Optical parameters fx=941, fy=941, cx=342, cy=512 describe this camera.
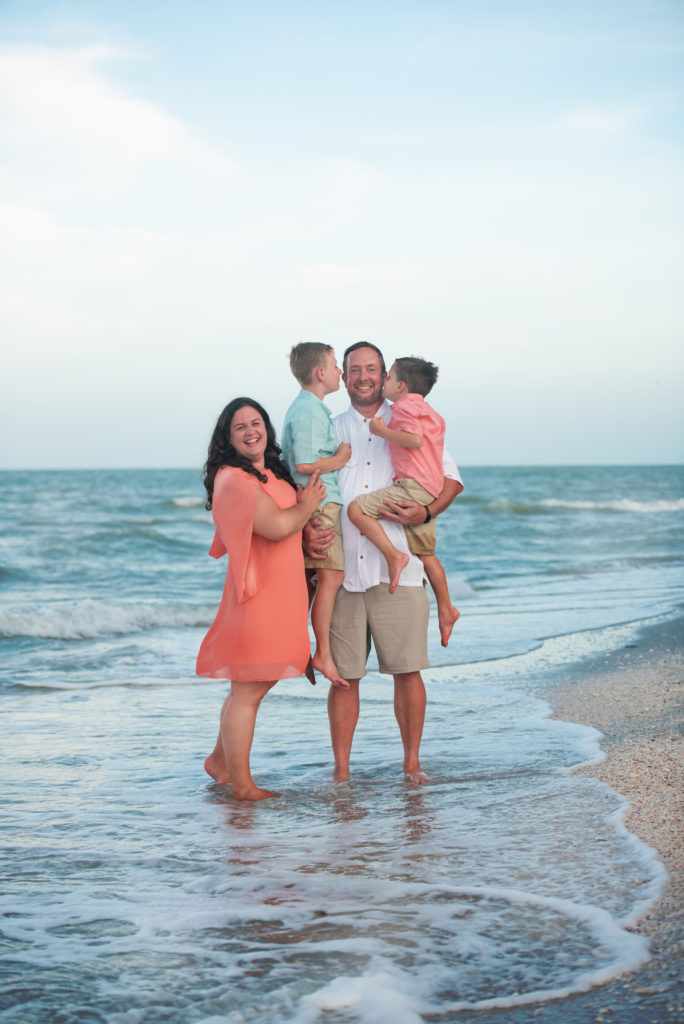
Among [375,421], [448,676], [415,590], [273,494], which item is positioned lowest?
[448,676]

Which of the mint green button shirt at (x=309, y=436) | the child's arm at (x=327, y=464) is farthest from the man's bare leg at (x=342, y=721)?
the child's arm at (x=327, y=464)

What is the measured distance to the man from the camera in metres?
4.39

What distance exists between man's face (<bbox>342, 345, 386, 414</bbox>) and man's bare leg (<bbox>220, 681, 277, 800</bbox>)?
1.40m

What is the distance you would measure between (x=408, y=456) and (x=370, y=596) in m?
0.69

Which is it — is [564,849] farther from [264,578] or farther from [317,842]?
[264,578]

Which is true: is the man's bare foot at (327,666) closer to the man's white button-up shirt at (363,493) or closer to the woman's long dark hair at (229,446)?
the man's white button-up shirt at (363,493)

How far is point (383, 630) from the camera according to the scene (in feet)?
14.6

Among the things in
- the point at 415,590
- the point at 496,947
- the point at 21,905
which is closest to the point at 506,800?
the point at 415,590

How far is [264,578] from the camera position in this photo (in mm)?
4148

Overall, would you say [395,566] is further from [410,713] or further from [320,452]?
[410,713]

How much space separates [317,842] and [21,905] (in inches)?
44.2

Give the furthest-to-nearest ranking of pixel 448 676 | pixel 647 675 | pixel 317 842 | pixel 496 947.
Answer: pixel 448 676, pixel 647 675, pixel 317 842, pixel 496 947

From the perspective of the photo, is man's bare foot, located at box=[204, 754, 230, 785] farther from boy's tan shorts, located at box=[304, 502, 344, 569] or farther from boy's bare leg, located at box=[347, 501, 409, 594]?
boy's bare leg, located at box=[347, 501, 409, 594]

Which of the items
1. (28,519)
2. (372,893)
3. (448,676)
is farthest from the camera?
(28,519)
